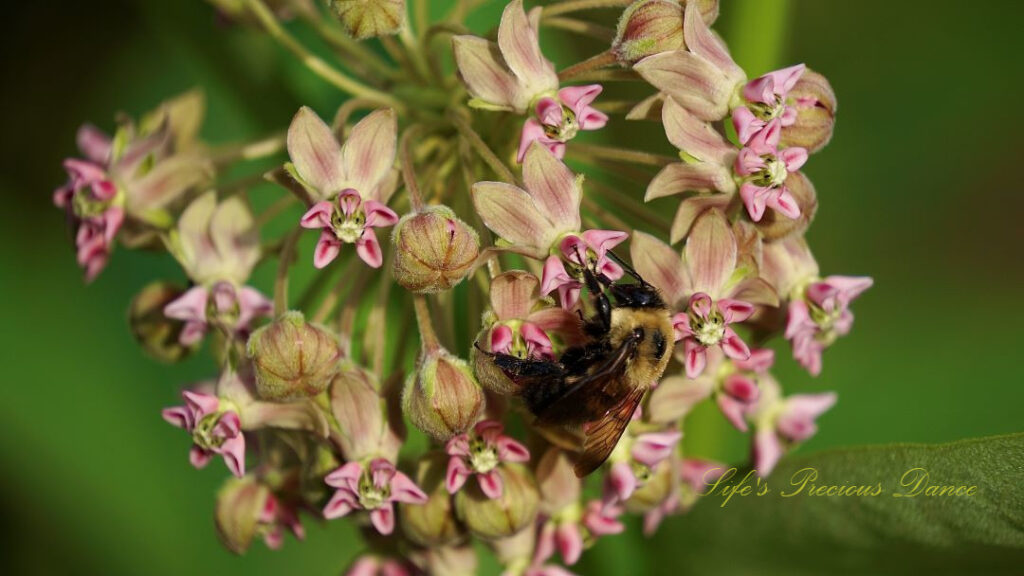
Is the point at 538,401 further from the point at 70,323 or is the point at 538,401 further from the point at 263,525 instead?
the point at 70,323

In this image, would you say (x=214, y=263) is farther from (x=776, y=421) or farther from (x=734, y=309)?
(x=776, y=421)

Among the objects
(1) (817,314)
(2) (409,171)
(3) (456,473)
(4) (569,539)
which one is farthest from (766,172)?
(4) (569,539)

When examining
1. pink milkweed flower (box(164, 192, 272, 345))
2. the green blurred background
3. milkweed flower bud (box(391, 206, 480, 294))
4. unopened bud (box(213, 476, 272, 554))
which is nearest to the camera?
milkweed flower bud (box(391, 206, 480, 294))

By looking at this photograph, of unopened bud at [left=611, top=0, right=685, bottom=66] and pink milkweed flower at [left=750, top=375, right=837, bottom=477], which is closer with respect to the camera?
unopened bud at [left=611, top=0, right=685, bottom=66]

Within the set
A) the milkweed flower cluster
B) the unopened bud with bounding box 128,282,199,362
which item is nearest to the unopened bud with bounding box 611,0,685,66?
the milkweed flower cluster

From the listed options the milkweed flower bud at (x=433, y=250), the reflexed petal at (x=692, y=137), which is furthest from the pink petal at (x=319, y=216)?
the reflexed petal at (x=692, y=137)

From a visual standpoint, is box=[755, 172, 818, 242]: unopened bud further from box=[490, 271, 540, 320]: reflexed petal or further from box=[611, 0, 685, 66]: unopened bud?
box=[490, 271, 540, 320]: reflexed petal

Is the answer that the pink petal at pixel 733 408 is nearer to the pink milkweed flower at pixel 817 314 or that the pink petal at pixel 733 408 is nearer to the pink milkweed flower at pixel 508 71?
the pink milkweed flower at pixel 817 314
